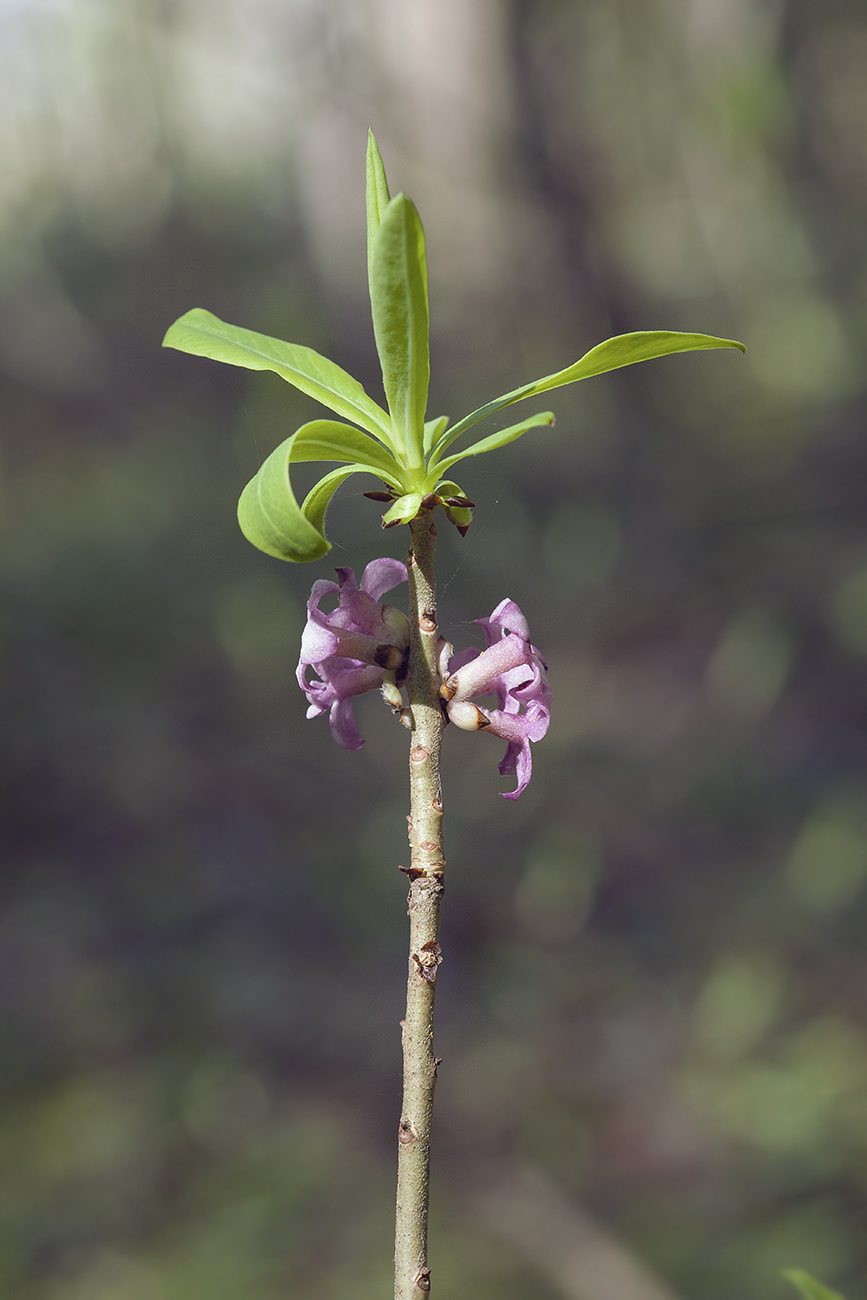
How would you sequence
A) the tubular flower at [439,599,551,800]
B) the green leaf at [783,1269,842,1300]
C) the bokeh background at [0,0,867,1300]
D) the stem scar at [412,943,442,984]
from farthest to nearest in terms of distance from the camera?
the bokeh background at [0,0,867,1300] → the green leaf at [783,1269,842,1300] → the tubular flower at [439,599,551,800] → the stem scar at [412,943,442,984]

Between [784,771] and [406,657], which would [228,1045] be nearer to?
[784,771]

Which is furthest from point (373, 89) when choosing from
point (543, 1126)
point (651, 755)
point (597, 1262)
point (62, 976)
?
point (597, 1262)

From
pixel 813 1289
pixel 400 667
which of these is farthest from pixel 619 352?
pixel 813 1289

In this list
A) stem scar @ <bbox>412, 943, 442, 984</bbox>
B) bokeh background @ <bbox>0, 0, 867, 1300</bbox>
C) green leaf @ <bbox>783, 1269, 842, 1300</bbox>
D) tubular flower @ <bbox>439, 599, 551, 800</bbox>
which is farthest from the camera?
bokeh background @ <bbox>0, 0, 867, 1300</bbox>

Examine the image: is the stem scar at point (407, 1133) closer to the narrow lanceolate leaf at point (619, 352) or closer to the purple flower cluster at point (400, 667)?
the purple flower cluster at point (400, 667)

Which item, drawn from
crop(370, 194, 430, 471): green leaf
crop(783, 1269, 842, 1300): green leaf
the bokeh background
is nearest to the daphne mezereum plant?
crop(370, 194, 430, 471): green leaf

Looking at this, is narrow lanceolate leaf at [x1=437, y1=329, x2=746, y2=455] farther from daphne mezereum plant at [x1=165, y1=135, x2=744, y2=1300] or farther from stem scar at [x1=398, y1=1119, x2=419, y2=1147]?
stem scar at [x1=398, y1=1119, x2=419, y2=1147]

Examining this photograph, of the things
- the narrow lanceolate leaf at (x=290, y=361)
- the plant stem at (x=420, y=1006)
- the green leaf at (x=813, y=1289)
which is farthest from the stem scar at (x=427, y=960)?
the green leaf at (x=813, y=1289)

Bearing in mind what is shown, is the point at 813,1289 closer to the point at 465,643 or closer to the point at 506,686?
the point at 506,686
